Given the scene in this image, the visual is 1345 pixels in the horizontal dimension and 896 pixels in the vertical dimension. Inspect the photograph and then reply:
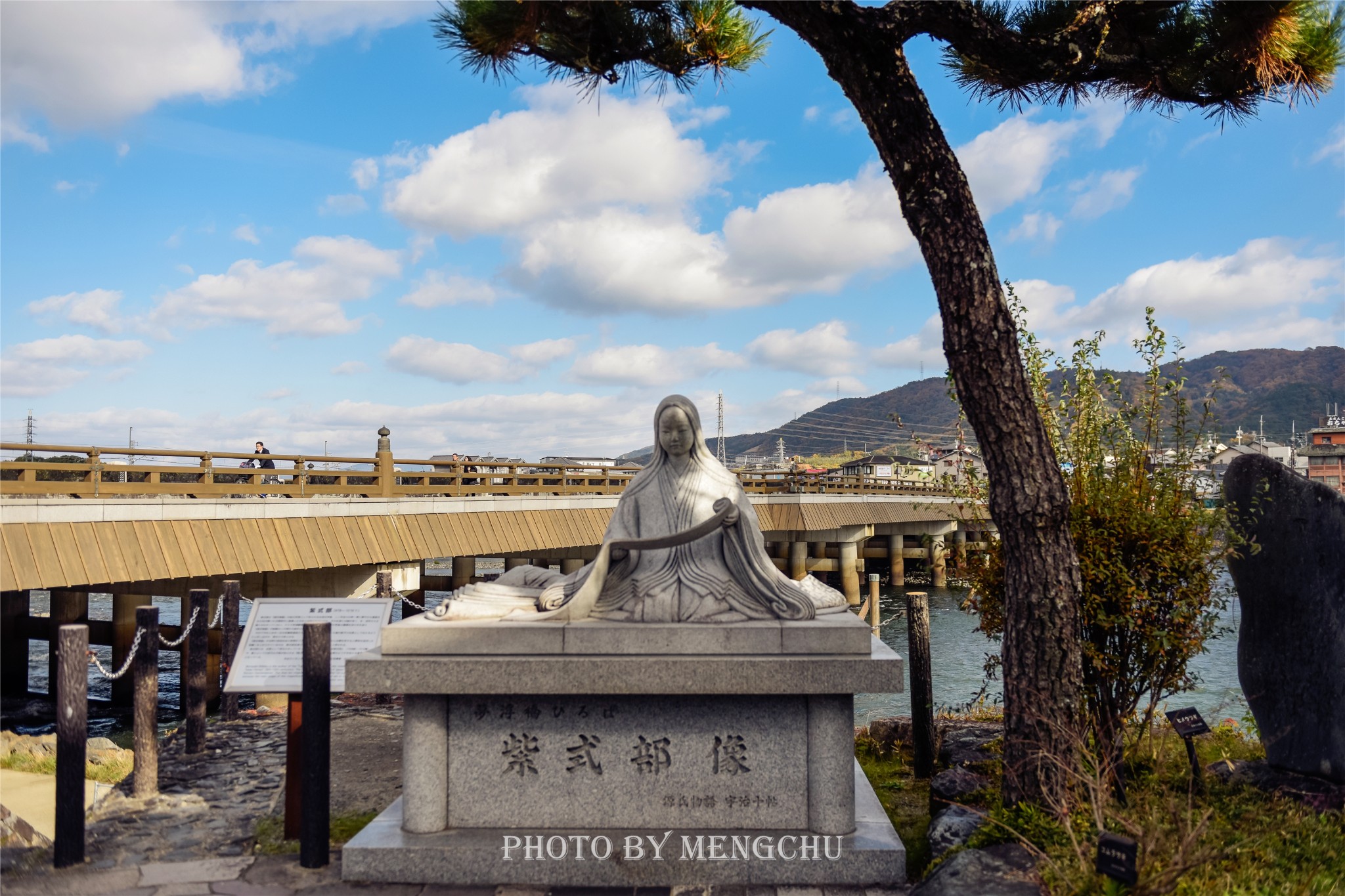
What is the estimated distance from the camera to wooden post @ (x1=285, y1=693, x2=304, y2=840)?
574 centimetres

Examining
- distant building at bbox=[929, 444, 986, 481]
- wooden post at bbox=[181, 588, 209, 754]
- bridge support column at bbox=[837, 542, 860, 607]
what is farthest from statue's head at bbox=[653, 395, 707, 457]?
bridge support column at bbox=[837, 542, 860, 607]

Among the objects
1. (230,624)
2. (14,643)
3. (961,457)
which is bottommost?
(14,643)

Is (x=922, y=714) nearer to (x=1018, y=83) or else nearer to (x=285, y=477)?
(x=1018, y=83)

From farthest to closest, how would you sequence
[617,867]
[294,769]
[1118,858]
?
[294,769] → [617,867] → [1118,858]

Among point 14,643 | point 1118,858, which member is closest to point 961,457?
point 1118,858

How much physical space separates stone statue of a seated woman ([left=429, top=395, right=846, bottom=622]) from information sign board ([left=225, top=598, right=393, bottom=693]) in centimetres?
120

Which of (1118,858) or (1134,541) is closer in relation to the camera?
(1118,858)

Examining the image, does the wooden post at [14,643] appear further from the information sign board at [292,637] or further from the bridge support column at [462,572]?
the information sign board at [292,637]

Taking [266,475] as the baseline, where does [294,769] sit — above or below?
below

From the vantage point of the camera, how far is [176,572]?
1204 cm

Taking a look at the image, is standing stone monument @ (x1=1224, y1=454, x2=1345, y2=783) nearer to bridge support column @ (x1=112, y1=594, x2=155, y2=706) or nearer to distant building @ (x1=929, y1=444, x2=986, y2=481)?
distant building @ (x1=929, y1=444, x2=986, y2=481)

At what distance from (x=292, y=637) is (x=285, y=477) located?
10.2 meters

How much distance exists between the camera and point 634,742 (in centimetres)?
530

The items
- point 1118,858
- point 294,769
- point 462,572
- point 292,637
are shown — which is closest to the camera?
point 1118,858
